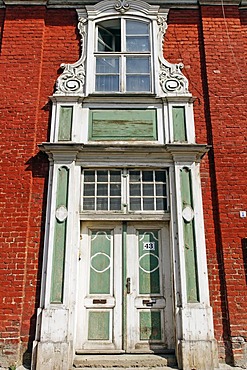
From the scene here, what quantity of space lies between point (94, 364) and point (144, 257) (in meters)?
1.88

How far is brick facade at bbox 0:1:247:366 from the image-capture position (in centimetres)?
568

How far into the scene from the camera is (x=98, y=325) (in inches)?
227

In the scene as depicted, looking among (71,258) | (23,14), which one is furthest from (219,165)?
(23,14)

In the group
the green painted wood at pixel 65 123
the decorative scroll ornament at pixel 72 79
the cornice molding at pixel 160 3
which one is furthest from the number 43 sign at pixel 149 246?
the cornice molding at pixel 160 3

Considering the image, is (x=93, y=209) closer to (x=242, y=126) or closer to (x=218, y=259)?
(x=218, y=259)

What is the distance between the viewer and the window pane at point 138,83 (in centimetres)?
708

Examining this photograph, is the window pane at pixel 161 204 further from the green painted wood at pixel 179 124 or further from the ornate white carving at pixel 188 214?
the green painted wood at pixel 179 124

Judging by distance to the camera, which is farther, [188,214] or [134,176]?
[134,176]

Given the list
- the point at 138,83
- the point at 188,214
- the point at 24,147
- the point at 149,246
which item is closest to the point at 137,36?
the point at 138,83

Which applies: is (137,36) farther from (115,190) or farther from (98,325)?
(98,325)

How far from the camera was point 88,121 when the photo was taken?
668cm

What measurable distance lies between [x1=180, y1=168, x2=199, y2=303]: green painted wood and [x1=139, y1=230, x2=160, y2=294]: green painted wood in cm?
55

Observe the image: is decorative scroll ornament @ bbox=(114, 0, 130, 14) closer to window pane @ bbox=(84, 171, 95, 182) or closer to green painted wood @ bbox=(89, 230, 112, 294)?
window pane @ bbox=(84, 171, 95, 182)

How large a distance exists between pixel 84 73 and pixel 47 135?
157cm
